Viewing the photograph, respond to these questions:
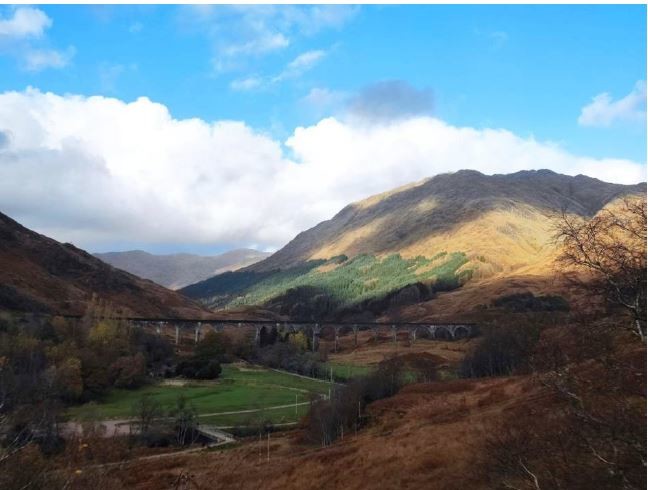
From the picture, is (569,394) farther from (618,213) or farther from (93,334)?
(93,334)

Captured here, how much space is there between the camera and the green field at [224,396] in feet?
234

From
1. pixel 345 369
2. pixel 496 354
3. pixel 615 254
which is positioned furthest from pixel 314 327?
pixel 615 254

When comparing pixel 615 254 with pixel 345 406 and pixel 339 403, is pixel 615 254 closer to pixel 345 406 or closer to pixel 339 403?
pixel 339 403

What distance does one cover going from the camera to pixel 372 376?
69875 millimetres

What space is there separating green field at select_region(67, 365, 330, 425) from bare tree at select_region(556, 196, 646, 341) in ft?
206

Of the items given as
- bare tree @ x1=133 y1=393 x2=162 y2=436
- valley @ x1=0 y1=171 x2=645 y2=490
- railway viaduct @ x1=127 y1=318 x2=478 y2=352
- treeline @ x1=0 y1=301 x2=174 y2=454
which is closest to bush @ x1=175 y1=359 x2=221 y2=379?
valley @ x1=0 y1=171 x2=645 y2=490

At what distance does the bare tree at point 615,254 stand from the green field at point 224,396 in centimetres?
6270

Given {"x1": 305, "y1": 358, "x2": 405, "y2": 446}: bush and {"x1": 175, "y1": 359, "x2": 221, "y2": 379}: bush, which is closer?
{"x1": 305, "y1": 358, "x2": 405, "y2": 446}: bush

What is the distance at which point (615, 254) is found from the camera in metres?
10.7

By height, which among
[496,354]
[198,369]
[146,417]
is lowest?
[198,369]

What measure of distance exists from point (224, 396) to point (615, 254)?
263 feet

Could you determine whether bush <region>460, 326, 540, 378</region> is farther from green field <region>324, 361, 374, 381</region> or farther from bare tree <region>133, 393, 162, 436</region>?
bare tree <region>133, 393, 162, 436</region>

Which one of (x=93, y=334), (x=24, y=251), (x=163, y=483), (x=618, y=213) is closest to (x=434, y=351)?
(x=93, y=334)

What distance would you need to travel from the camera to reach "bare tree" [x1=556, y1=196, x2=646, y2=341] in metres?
10.3
